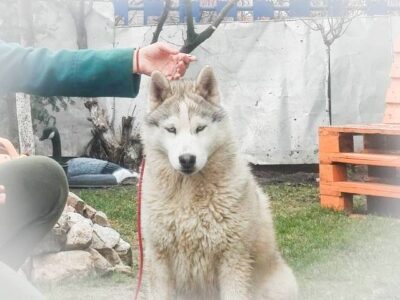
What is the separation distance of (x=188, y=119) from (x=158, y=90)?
13 centimetres

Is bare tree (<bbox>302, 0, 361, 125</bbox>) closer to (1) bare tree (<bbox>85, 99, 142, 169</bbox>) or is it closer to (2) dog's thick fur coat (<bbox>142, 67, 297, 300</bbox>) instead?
(1) bare tree (<bbox>85, 99, 142, 169</bbox>)

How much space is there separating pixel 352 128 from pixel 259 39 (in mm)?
1950

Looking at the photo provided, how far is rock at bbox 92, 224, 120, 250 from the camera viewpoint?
3.75m

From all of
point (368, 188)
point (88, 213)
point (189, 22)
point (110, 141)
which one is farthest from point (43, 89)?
point (110, 141)

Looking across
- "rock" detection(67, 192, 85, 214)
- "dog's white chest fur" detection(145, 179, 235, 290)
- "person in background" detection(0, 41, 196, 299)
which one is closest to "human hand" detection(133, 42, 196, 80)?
"person in background" detection(0, 41, 196, 299)

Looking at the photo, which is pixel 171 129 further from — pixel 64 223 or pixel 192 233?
pixel 64 223

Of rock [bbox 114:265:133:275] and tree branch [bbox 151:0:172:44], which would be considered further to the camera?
tree branch [bbox 151:0:172:44]

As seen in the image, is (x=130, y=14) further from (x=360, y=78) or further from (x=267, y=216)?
(x=267, y=216)

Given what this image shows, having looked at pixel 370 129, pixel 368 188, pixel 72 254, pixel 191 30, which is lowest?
pixel 368 188

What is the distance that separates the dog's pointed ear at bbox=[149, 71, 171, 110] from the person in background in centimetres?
43

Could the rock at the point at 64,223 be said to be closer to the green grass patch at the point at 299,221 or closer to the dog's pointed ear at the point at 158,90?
the green grass patch at the point at 299,221

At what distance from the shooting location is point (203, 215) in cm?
259

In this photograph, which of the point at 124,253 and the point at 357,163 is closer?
the point at 124,253

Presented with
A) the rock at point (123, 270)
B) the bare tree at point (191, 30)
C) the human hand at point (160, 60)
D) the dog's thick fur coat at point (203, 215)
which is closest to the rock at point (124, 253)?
the rock at point (123, 270)
